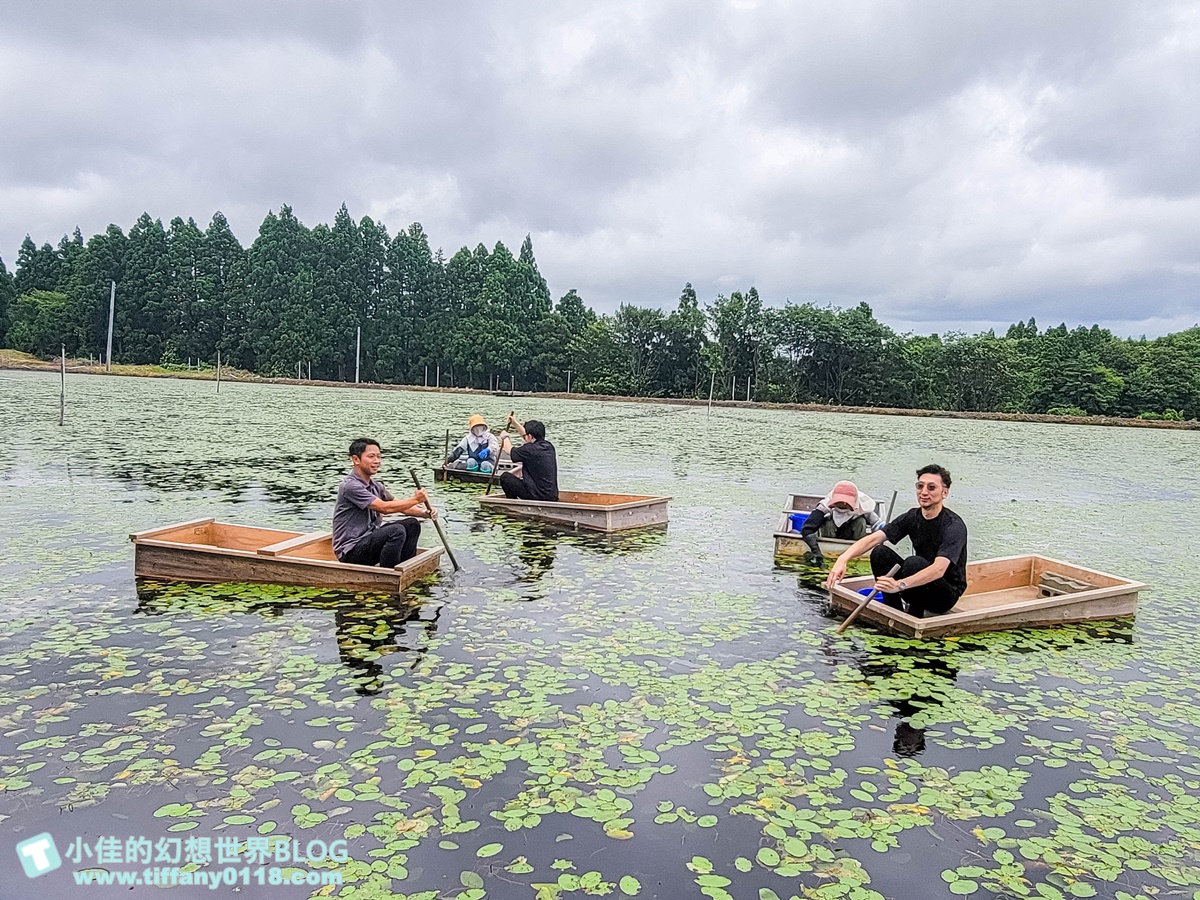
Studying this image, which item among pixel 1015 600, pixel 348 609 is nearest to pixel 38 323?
pixel 348 609

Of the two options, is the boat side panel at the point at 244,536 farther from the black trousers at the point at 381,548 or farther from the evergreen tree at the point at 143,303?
the evergreen tree at the point at 143,303

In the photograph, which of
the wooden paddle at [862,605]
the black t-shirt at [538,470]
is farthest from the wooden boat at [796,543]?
the black t-shirt at [538,470]

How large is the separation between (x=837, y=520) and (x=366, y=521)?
4781mm

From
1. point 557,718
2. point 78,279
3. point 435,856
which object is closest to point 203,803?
point 435,856

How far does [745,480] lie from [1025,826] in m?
12.3

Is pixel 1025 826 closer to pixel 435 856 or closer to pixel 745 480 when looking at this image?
pixel 435 856

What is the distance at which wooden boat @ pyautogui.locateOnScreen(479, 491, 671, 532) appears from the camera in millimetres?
9773

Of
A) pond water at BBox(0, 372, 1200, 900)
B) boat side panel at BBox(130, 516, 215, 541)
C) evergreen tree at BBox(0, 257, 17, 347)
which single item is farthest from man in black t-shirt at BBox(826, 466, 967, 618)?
evergreen tree at BBox(0, 257, 17, 347)

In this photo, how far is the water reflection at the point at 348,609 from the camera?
5551mm

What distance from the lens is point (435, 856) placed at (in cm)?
334

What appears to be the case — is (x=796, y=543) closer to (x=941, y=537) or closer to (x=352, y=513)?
(x=941, y=537)

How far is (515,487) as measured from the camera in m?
10.6

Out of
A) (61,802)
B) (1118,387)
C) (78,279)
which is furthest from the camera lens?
(78,279)

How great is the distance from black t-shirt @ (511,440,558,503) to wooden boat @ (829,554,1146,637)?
4.56 m
